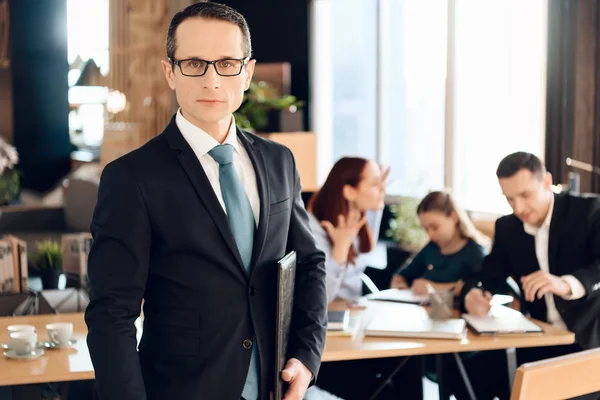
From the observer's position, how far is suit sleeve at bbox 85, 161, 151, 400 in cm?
173

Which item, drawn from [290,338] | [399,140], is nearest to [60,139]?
[399,140]

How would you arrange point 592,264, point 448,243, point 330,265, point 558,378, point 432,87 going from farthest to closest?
1. point 432,87
2. point 448,243
3. point 330,265
4. point 592,264
5. point 558,378

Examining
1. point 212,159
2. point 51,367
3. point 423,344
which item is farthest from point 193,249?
point 423,344

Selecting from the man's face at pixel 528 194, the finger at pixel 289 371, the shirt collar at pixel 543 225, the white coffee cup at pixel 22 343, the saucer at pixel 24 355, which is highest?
the man's face at pixel 528 194

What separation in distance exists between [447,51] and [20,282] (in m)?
4.71

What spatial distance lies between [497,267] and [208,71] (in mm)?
2268

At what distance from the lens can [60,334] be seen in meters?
2.93

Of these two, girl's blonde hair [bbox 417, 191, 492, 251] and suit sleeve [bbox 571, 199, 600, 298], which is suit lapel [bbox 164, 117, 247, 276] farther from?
girl's blonde hair [bbox 417, 191, 492, 251]

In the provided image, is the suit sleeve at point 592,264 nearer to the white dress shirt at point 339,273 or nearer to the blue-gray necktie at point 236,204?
the white dress shirt at point 339,273

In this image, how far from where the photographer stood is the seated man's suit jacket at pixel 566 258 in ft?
10.8

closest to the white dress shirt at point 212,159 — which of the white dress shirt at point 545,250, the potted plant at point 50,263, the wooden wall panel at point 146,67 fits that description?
the white dress shirt at point 545,250

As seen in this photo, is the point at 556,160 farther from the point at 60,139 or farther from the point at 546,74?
the point at 60,139

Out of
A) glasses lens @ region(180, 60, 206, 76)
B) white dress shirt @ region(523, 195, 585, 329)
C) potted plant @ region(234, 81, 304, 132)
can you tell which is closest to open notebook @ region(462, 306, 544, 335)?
white dress shirt @ region(523, 195, 585, 329)

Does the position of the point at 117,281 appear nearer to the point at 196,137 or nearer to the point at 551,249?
the point at 196,137
